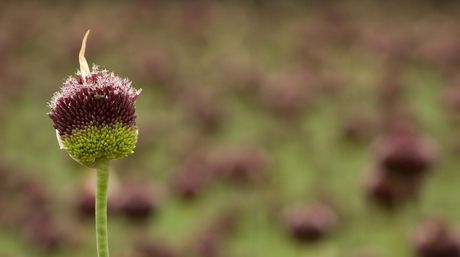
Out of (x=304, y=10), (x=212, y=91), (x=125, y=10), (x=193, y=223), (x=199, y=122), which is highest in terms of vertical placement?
(x=304, y=10)

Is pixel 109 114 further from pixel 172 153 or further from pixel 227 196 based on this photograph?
pixel 172 153

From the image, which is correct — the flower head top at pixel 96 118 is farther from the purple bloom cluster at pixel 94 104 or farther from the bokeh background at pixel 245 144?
the bokeh background at pixel 245 144

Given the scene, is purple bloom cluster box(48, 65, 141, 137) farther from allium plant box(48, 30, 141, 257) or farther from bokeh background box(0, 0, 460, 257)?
bokeh background box(0, 0, 460, 257)

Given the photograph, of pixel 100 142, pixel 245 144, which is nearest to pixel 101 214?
pixel 100 142

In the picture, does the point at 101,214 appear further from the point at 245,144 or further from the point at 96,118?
the point at 245,144

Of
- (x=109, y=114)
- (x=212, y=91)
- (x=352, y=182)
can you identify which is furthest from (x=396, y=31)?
(x=109, y=114)

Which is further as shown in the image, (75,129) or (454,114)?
(454,114)

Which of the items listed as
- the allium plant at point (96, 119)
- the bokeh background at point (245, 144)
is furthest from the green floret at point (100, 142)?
the bokeh background at point (245, 144)
